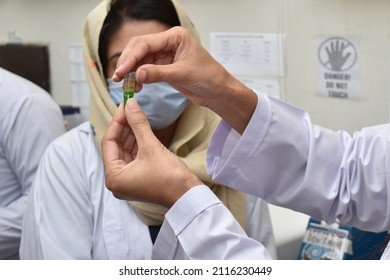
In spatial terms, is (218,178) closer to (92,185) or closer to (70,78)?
(92,185)

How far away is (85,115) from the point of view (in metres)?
2.81

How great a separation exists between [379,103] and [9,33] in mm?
1846

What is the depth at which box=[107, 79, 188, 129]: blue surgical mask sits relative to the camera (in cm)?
151

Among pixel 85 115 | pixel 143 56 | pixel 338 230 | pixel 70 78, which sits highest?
pixel 143 56

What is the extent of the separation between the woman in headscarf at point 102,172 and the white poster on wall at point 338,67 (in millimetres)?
580

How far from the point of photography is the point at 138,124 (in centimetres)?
108

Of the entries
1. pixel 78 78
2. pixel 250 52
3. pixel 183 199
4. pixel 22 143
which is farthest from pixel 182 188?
pixel 78 78

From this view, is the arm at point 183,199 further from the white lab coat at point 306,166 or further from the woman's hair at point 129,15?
the woman's hair at point 129,15

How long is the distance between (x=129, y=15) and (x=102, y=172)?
422 millimetres

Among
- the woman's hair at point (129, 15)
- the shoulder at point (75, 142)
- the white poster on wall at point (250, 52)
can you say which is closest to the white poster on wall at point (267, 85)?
the white poster on wall at point (250, 52)

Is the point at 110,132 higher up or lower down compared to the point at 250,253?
higher up

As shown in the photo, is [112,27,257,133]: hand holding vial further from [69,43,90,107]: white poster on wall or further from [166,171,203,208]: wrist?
[69,43,90,107]: white poster on wall

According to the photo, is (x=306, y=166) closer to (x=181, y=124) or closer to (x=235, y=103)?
(x=235, y=103)
